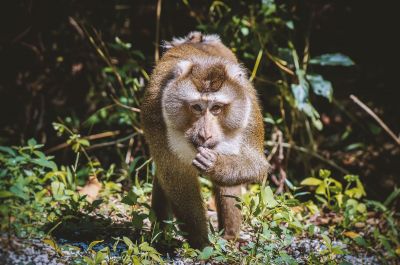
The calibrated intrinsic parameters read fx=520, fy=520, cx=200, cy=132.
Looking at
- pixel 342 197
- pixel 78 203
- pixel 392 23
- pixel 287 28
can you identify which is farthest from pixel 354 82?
pixel 78 203

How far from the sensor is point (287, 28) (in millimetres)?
5496

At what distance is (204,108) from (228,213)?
3.33 feet

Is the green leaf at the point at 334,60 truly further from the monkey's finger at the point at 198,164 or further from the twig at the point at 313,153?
the monkey's finger at the point at 198,164

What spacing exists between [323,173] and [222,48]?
1.36 metres

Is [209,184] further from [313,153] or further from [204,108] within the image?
[204,108]

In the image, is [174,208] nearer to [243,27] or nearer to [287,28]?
[243,27]

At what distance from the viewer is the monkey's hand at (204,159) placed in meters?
3.15

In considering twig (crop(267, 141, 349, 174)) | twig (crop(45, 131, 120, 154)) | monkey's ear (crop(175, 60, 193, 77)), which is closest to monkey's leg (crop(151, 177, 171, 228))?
monkey's ear (crop(175, 60, 193, 77))

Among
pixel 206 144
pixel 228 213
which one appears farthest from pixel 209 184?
pixel 206 144

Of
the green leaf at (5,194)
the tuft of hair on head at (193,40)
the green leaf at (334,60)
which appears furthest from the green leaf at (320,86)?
the green leaf at (5,194)

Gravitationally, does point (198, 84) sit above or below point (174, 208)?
above

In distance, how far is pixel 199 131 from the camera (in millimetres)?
3195

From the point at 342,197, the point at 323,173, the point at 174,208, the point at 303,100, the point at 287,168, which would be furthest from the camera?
the point at 287,168

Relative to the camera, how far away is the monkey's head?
10.6ft
